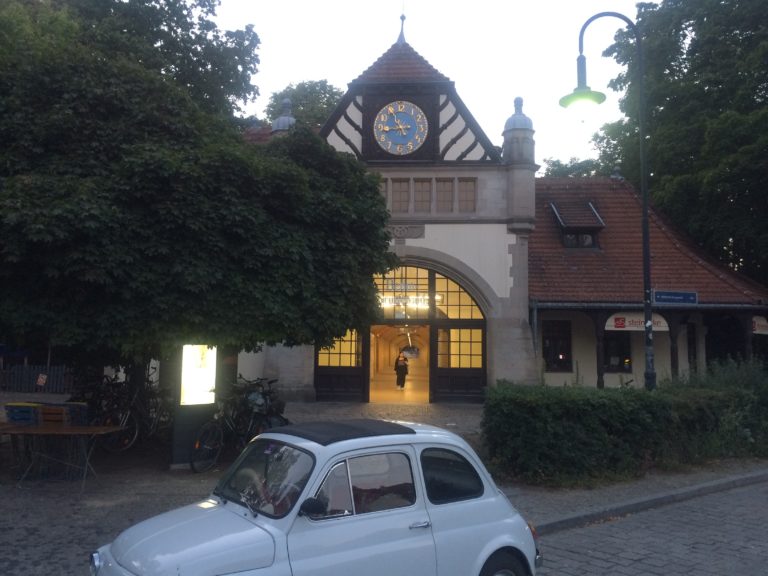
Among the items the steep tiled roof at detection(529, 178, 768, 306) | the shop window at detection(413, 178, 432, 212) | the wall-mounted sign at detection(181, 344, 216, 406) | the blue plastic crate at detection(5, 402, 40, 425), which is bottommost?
the blue plastic crate at detection(5, 402, 40, 425)

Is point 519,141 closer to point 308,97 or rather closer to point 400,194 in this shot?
point 400,194

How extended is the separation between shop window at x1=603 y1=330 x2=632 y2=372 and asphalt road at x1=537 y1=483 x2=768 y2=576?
1288 centimetres

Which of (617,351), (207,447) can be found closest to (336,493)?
(207,447)

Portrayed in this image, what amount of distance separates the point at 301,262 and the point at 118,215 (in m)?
2.72

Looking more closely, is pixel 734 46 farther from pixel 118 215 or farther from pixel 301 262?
pixel 118 215

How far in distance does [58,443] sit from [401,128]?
45.8 feet

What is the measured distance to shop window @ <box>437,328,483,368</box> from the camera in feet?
67.9

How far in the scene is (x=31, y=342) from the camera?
962cm

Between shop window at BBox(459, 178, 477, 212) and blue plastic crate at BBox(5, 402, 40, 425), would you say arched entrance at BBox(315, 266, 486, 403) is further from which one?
blue plastic crate at BBox(5, 402, 40, 425)

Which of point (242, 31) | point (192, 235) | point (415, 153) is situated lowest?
point (192, 235)

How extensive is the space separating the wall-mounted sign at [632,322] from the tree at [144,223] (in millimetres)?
11548

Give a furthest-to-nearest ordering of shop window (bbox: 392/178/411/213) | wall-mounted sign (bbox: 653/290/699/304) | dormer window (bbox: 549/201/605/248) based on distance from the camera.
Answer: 1. dormer window (bbox: 549/201/605/248)
2. shop window (bbox: 392/178/411/213)
3. wall-mounted sign (bbox: 653/290/699/304)

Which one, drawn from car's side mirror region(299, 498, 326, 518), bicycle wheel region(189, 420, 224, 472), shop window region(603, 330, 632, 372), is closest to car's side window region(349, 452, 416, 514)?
car's side mirror region(299, 498, 326, 518)

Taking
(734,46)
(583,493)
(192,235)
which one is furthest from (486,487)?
(734,46)
